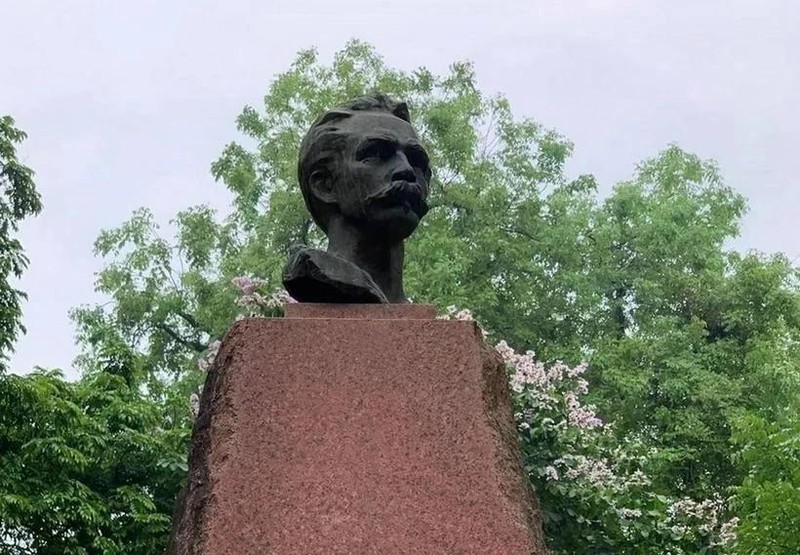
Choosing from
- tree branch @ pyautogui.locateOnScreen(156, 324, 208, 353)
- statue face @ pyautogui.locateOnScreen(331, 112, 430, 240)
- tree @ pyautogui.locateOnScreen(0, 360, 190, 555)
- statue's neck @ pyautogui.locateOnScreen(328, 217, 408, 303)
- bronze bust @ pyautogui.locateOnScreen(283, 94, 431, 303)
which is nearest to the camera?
bronze bust @ pyautogui.locateOnScreen(283, 94, 431, 303)

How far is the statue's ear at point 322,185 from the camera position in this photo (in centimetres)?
496

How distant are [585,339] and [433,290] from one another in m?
4.23

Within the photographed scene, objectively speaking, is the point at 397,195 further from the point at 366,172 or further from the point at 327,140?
the point at 327,140

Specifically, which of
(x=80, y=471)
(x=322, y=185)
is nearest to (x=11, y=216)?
(x=80, y=471)

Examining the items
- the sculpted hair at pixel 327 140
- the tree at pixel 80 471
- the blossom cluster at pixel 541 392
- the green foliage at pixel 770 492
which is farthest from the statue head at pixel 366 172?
the tree at pixel 80 471

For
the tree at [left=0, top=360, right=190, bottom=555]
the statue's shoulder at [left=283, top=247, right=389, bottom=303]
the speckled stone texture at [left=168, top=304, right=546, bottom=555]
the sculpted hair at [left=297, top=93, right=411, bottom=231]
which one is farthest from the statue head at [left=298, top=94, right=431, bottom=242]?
the tree at [left=0, top=360, right=190, bottom=555]

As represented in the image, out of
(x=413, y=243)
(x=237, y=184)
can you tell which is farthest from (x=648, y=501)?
(x=237, y=184)

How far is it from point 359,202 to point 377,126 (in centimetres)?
36

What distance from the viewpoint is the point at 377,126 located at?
496 cm

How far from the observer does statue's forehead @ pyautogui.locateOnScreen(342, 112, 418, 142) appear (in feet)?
16.1

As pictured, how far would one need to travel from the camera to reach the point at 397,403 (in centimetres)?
423

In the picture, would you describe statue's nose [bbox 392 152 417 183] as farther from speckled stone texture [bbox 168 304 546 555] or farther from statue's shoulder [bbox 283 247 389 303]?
speckled stone texture [bbox 168 304 546 555]

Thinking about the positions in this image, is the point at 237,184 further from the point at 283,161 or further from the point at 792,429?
the point at 792,429

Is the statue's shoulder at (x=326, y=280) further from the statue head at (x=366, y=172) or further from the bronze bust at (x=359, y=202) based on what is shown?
the statue head at (x=366, y=172)
